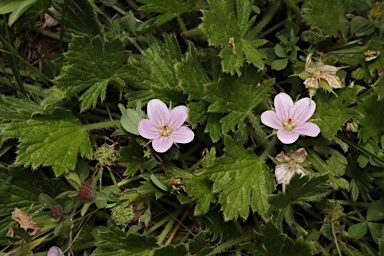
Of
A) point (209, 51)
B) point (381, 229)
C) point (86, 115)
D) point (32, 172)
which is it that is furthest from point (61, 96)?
point (381, 229)

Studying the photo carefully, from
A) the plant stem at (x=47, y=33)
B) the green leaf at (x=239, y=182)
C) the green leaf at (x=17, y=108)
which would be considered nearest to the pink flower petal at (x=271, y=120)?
the green leaf at (x=239, y=182)

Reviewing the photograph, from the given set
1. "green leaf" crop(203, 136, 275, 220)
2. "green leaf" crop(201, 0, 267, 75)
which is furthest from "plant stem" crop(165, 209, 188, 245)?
"green leaf" crop(201, 0, 267, 75)

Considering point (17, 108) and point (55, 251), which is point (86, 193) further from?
point (17, 108)

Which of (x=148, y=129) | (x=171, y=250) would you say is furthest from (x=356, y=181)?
(x=148, y=129)

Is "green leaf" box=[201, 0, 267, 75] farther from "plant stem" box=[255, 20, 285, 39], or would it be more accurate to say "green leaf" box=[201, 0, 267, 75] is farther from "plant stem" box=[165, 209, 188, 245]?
"plant stem" box=[165, 209, 188, 245]

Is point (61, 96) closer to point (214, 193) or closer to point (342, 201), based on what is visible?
point (214, 193)

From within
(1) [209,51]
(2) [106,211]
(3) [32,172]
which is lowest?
(2) [106,211]
